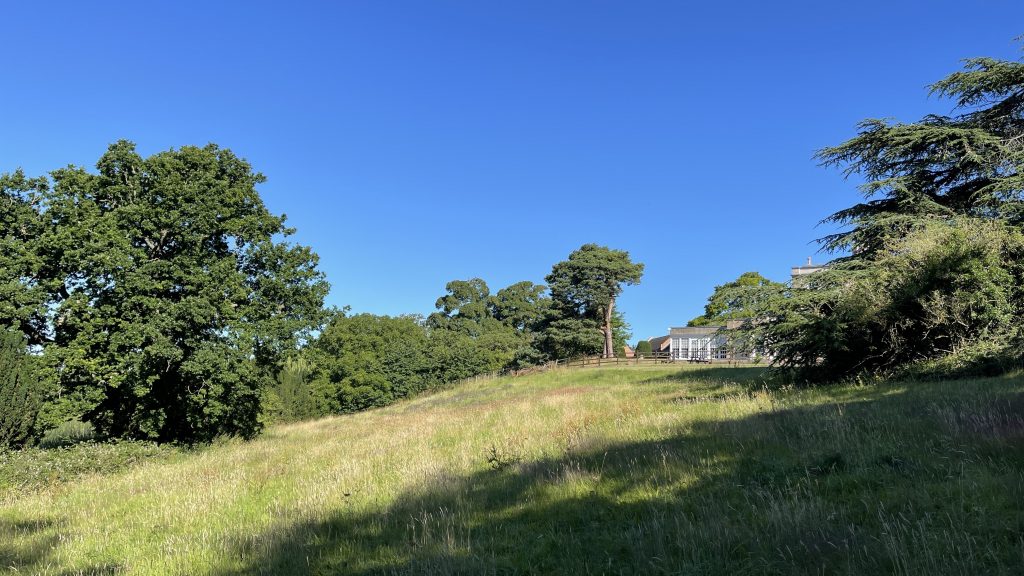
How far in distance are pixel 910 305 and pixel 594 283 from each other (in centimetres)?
4536

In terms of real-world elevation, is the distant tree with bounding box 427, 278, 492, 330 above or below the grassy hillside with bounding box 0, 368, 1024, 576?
above

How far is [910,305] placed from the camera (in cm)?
1443

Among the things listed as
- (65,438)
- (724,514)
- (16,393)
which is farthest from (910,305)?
(65,438)

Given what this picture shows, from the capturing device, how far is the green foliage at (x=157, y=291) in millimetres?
16859

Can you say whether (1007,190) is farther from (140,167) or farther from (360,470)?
(140,167)

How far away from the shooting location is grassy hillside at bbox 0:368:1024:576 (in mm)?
3869

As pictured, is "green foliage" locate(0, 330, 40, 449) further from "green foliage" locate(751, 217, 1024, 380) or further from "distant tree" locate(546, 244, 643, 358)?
"distant tree" locate(546, 244, 643, 358)

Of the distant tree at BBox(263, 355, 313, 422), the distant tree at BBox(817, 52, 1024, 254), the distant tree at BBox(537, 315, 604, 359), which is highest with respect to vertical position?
the distant tree at BBox(817, 52, 1024, 254)

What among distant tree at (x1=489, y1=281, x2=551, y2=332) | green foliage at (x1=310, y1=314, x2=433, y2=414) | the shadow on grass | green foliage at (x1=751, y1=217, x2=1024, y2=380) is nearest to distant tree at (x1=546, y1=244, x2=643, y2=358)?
green foliage at (x1=310, y1=314, x2=433, y2=414)

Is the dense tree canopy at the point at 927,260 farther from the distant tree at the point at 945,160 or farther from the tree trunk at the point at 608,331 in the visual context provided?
the tree trunk at the point at 608,331

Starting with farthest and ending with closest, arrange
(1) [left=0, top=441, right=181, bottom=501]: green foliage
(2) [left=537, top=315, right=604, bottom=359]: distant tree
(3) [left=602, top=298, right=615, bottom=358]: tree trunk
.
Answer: (3) [left=602, top=298, right=615, bottom=358]: tree trunk < (2) [left=537, top=315, right=604, bottom=359]: distant tree < (1) [left=0, top=441, right=181, bottom=501]: green foliage

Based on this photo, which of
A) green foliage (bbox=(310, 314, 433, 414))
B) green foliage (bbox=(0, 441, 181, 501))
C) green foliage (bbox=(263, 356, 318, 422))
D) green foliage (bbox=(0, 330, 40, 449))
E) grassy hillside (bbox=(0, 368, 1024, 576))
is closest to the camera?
grassy hillside (bbox=(0, 368, 1024, 576))

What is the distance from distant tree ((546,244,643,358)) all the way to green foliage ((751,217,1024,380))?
43.1 m

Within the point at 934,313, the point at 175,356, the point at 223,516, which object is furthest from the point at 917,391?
the point at 175,356
